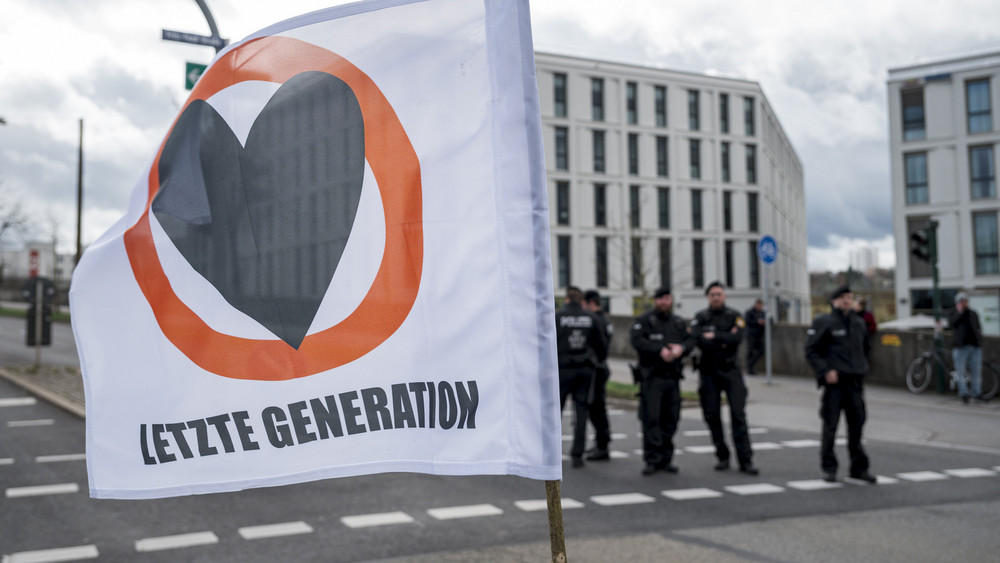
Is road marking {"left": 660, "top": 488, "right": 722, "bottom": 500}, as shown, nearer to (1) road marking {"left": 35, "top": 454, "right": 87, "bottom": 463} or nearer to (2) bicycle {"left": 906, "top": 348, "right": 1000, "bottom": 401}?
(1) road marking {"left": 35, "top": 454, "right": 87, "bottom": 463}

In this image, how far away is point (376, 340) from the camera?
280cm

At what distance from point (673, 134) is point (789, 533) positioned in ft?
174

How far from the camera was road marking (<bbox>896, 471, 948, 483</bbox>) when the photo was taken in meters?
8.41

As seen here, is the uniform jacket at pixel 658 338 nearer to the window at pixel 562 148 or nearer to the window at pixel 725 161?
the window at pixel 562 148

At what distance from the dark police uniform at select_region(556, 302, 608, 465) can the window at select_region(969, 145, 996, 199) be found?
134 ft

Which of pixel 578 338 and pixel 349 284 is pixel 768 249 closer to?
pixel 578 338

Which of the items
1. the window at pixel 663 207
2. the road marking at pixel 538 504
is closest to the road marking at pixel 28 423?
the road marking at pixel 538 504

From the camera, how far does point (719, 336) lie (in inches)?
356

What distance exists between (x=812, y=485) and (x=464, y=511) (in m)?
3.43

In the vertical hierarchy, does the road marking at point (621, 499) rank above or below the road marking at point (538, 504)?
below

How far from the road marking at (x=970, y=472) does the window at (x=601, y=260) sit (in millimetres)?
45305

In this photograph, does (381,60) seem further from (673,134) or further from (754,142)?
(754,142)

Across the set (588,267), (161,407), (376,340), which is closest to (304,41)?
(376,340)

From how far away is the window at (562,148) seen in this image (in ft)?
177
